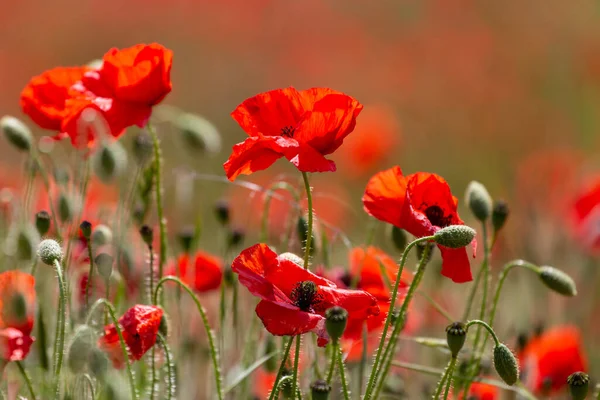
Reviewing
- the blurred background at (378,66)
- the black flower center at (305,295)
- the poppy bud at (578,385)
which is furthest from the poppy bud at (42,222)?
the blurred background at (378,66)

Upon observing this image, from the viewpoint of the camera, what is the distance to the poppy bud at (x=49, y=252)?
1500mm

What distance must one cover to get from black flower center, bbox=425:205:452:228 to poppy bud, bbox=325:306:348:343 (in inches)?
16.1

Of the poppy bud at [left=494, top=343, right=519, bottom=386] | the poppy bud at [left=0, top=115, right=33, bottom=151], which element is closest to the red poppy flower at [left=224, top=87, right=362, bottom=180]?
the poppy bud at [left=494, top=343, right=519, bottom=386]

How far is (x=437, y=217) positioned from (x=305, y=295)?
34 centimetres

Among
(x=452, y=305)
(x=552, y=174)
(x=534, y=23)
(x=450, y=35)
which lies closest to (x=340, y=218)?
(x=552, y=174)

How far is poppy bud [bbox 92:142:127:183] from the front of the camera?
6.66 feet

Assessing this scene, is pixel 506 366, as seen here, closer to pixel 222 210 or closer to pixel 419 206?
pixel 419 206

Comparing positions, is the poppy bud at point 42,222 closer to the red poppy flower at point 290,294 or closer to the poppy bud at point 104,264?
the poppy bud at point 104,264

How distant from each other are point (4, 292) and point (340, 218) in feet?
10.4

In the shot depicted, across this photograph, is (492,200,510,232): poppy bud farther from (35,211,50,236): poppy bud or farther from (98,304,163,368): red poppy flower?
(35,211,50,236): poppy bud

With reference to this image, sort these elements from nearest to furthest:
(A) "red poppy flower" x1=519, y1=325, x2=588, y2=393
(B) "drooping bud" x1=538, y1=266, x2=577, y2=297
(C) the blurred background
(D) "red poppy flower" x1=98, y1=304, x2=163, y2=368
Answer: (D) "red poppy flower" x1=98, y1=304, x2=163, y2=368, (B) "drooping bud" x1=538, y1=266, x2=577, y2=297, (A) "red poppy flower" x1=519, y1=325, x2=588, y2=393, (C) the blurred background

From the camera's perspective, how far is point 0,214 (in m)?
2.77

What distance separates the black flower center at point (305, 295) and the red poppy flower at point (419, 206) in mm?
213

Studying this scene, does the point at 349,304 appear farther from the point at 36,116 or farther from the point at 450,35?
the point at 450,35
